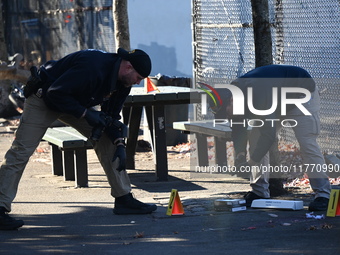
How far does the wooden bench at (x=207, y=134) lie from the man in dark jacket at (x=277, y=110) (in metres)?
1.93

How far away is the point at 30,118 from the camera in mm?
7098

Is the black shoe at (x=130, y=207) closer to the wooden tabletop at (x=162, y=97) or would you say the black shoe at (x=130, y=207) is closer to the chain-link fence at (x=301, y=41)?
the wooden tabletop at (x=162, y=97)

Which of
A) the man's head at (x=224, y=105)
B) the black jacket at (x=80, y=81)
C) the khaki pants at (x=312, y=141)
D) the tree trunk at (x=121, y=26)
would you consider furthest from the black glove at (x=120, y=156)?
the tree trunk at (x=121, y=26)

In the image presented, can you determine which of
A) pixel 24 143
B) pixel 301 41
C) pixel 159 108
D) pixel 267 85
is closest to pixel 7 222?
pixel 24 143

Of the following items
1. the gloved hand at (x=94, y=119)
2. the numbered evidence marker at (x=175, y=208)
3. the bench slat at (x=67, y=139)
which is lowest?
the numbered evidence marker at (x=175, y=208)

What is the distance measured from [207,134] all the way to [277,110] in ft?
8.85

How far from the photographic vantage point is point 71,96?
692cm

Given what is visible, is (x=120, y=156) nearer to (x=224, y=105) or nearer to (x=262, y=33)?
(x=224, y=105)

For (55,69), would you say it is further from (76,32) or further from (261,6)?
(76,32)

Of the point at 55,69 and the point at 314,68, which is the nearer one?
the point at 55,69

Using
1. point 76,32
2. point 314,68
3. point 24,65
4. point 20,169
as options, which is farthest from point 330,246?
point 24,65

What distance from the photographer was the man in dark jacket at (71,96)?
687 cm

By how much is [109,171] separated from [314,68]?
4093 millimetres

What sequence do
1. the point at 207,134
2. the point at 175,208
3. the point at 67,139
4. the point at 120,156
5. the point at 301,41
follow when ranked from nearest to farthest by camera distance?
the point at 120,156
the point at 175,208
the point at 67,139
the point at 207,134
the point at 301,41
